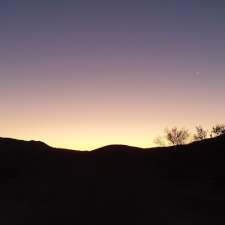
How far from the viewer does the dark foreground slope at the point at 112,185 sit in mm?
27125

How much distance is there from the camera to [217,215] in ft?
87.4

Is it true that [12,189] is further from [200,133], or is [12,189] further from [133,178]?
[200,133]

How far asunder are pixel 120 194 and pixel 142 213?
9.74ft

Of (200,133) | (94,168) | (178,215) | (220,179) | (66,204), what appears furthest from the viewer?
(200,133)

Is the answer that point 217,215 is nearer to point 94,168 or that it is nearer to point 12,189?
point 94,168

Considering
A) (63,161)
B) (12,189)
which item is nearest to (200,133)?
(63,161)

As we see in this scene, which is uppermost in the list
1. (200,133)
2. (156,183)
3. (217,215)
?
(200,133)

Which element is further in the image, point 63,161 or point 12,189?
point 63,161

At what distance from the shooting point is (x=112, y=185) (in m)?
31.3

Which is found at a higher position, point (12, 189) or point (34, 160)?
point (34, 160)

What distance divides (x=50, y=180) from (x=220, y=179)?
11.9 metres

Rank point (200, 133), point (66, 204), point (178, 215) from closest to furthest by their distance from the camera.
A: point (178, 215) < point (66, 204) < point (200, 133)

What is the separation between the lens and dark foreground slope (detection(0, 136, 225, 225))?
1068 inches

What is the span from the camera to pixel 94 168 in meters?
34.3
